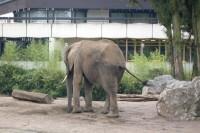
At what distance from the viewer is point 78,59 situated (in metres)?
17.3

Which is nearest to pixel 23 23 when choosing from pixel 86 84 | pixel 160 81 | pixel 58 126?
pixel 160 81

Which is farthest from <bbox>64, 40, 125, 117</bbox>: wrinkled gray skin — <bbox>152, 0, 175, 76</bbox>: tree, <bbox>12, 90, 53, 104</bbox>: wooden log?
<bbox>152, 0, 175, 76</bbox>: tree

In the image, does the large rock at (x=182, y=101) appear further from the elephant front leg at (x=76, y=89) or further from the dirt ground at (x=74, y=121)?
the elephant front leg at (x=76, y=89)

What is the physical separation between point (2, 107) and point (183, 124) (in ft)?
17.2

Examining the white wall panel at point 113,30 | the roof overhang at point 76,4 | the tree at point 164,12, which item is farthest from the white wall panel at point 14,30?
the tree at point 164,12

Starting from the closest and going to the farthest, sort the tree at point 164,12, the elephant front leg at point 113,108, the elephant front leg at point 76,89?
1. the elephant front leg at point 113,108
2. the elephant front leg at point 76,89
3. the tree at point 164,12

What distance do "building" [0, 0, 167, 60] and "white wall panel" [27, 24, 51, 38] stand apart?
0.90 ft

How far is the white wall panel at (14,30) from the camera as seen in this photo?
52.5 metres

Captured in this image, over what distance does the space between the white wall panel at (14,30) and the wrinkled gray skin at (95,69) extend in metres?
34.7

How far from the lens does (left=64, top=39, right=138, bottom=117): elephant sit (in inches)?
639

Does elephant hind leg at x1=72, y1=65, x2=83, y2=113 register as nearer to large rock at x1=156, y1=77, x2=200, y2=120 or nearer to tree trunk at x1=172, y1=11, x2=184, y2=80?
large rock at x1=156, y1=77, x2=200, y2=120

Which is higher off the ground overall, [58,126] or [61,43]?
[61,43]

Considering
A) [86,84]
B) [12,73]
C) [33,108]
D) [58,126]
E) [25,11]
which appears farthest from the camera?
[25,11]

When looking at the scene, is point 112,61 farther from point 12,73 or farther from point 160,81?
point 12,73
